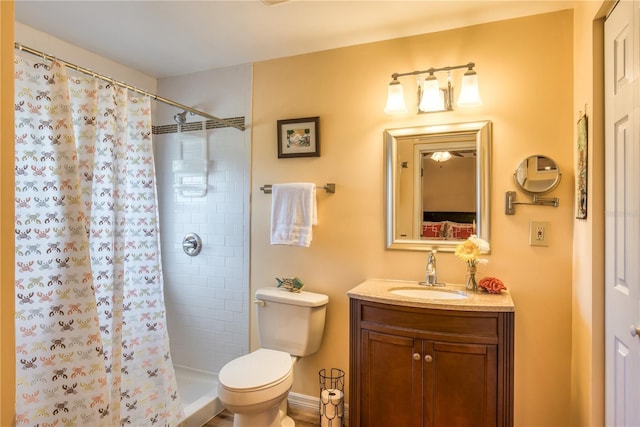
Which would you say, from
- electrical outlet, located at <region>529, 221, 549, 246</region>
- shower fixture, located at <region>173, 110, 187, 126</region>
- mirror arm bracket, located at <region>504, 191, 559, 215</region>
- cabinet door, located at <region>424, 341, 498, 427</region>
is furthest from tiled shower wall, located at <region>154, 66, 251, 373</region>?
electrical outlet, located at <region>529, 221, 549, 246</region>

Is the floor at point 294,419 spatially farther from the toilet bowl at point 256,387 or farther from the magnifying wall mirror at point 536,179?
the magnifying wall mirror at point 536,179

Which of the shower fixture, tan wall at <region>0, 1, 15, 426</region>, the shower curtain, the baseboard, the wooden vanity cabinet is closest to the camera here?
tan wall at <region>0, 1, 15, 426</region>

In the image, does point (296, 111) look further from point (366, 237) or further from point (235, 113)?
point (366, 237)

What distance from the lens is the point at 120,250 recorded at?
1.67 metres

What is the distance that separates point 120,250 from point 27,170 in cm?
50

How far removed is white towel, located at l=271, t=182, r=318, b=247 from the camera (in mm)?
2213

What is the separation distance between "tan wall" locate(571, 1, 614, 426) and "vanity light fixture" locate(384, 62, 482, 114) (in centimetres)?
48

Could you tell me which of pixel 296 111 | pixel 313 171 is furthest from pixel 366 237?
pixel 296 111

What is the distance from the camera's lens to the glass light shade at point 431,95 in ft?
6.49

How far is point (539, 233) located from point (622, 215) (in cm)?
61

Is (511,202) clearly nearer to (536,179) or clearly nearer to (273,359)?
(536,179)

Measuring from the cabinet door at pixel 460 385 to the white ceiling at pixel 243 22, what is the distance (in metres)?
1.71

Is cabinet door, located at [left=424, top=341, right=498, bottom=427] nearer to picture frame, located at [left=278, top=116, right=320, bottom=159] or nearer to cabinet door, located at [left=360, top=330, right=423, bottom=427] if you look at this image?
cabinet door, located at [left=360, top=330, right=423, bottom=427]

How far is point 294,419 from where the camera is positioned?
2262mm
